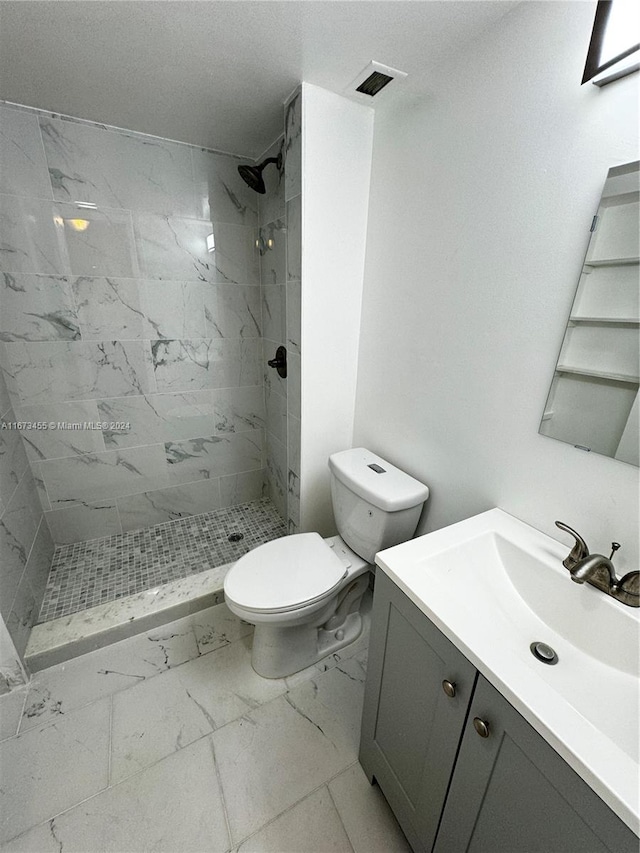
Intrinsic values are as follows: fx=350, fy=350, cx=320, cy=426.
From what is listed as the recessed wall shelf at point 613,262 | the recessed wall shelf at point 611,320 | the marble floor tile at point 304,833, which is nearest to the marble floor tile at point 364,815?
the marble floor tile at point 304,833

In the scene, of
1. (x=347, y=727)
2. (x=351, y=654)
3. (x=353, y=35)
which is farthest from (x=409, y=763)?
(x=353, y=35)

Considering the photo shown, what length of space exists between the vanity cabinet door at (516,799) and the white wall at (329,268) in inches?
45.9

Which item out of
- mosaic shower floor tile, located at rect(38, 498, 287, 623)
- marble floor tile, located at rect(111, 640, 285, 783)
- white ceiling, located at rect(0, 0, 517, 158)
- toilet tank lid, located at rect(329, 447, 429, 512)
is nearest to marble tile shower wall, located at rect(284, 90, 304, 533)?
white ceiling, located at rect(0, 0, 517, 158)

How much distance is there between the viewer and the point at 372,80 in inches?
45.4

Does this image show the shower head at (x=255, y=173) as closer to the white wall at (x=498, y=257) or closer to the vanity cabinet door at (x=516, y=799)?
the white wall at (x=498, y=257)

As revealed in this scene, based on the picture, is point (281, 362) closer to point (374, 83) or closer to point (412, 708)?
point (374, 83)

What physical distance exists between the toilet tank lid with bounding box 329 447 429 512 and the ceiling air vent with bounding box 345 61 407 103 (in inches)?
51.4

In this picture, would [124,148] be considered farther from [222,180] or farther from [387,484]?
[387,484]

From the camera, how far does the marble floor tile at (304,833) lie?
964mm

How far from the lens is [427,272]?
1209 mm

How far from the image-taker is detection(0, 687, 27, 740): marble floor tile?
3.95 feet

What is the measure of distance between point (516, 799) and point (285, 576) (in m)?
0.83

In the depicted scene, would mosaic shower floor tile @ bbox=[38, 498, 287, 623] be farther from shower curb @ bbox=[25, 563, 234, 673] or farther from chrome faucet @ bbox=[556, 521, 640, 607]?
chrome faucet @ bbox=[556, 521, 640, 607]

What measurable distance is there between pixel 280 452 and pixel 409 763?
1.48 meters
